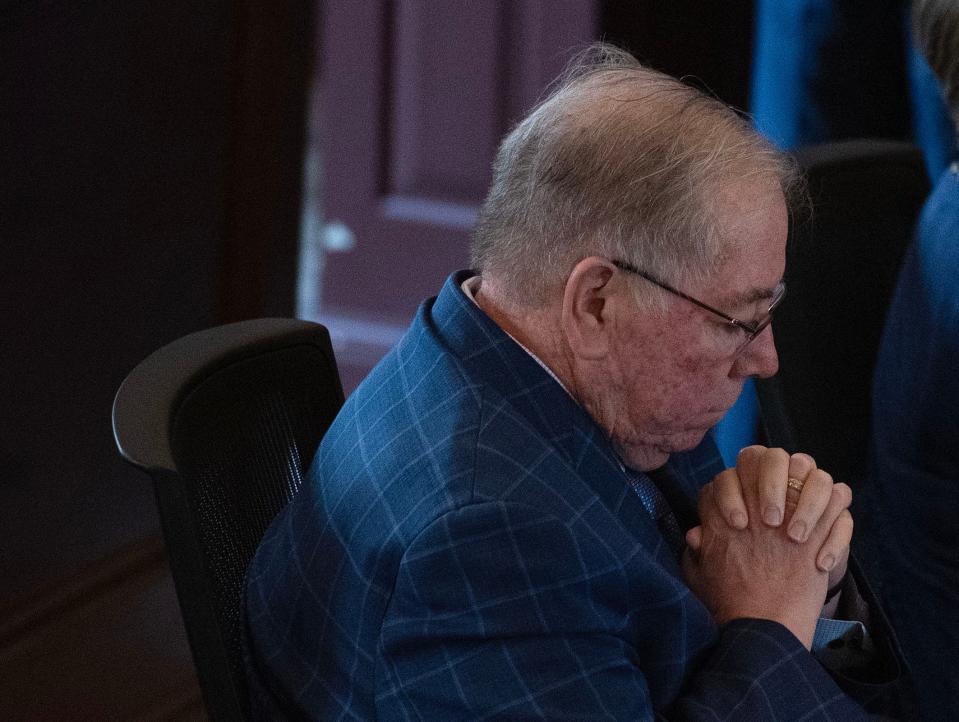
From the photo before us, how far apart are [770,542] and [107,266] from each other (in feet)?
4.90

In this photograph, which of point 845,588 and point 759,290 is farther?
point 845,588

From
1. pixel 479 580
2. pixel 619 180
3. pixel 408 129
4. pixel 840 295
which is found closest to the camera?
pixel 479 580

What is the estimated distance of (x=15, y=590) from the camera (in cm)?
215

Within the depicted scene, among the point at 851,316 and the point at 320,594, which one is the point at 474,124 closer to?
the point at 851,316

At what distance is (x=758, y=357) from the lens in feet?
3.83

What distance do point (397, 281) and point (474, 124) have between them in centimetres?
53

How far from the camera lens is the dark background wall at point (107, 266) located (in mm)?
2074

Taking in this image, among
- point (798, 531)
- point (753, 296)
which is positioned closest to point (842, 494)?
point (798, 531)

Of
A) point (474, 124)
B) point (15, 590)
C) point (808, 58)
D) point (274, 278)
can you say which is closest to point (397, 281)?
point (474, 124)

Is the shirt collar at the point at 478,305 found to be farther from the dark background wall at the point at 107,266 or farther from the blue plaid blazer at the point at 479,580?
the dark background wall at the point at 107,266

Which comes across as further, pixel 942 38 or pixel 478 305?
pixel 942 38

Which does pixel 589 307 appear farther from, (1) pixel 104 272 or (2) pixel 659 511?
(1) pixel 104 272

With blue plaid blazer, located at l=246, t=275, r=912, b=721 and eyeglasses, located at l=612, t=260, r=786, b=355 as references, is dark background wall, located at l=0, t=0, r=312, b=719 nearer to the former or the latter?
blue plaid blazer, located at l=246, t=275, r=912, b=721

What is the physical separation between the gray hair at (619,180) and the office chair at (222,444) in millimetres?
261
